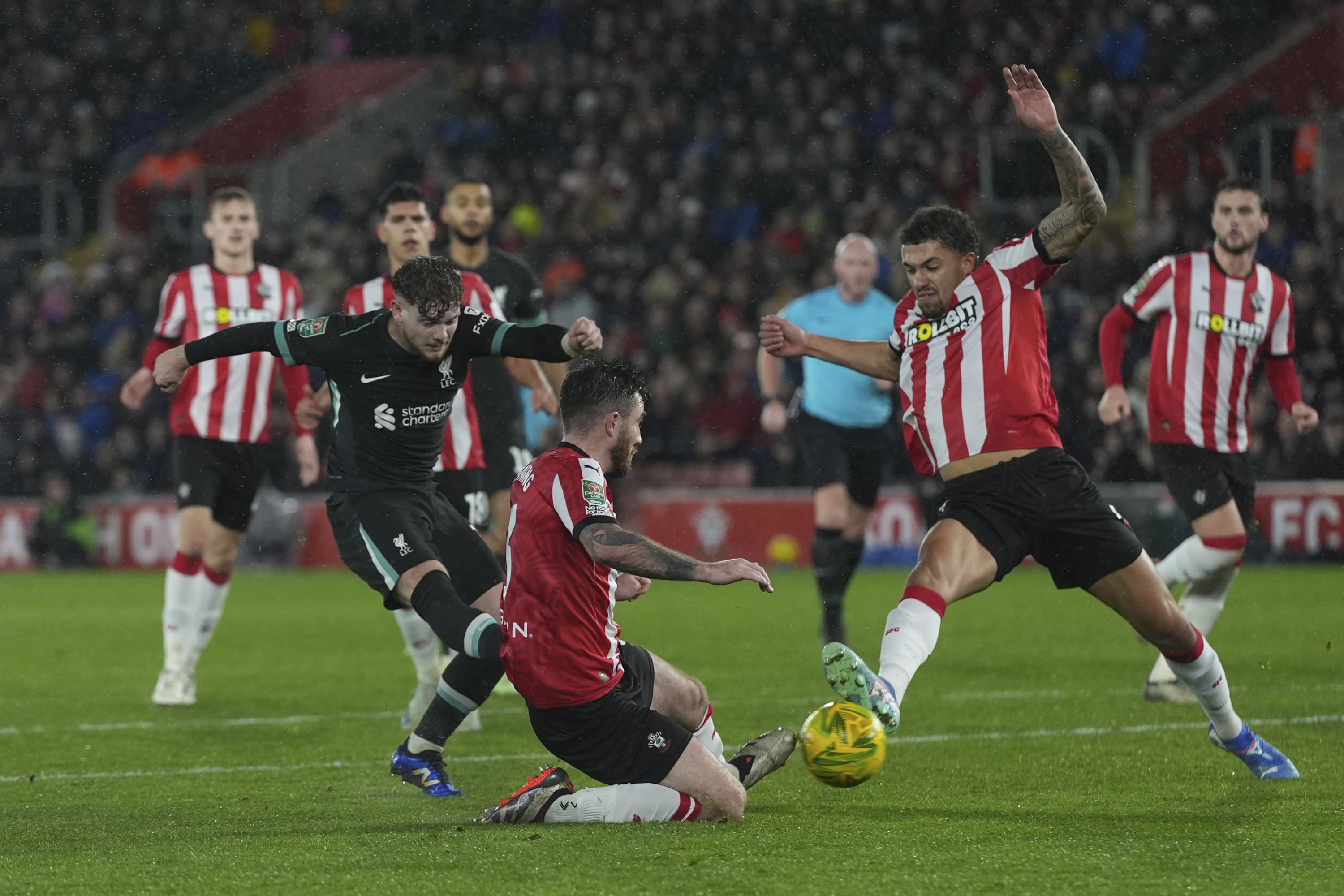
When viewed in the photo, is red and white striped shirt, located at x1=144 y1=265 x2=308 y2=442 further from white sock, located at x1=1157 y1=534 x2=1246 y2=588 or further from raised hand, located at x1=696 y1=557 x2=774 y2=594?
raised hand, located at x1=696 y1=557 x2=774 y2=594

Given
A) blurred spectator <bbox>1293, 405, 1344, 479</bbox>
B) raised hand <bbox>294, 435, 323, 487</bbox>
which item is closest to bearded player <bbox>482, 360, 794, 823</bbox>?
raised hand <bbox>294, 435, 323, 487</bbox>

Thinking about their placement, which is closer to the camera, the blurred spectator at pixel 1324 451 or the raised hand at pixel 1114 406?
Result: the raised hand at pixel 1114 406

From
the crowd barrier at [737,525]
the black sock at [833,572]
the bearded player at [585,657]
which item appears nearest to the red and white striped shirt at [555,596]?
the bearded player at [585,657]

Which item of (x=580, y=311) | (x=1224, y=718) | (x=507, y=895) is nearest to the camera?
(x=507, y=895)

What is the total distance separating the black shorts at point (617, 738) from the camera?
5.16 metres

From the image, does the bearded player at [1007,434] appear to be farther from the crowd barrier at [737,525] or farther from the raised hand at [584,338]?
the crowd barrier at [737,525]

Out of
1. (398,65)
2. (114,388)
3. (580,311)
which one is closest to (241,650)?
(580,311)

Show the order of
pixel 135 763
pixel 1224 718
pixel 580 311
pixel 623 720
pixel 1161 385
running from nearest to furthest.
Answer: pixel 623 720 → pixel 1224 718 → pixel 135 763 → pixel 1161 385 → pixel 580 311

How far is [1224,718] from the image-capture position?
5.77m

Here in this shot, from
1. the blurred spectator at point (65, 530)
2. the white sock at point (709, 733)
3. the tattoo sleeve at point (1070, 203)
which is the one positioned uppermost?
the tattoo sleeve at point (1070, 203)

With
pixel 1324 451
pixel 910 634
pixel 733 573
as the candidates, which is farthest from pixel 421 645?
pixel 1324 451

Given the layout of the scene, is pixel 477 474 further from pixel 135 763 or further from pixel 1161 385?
pixel 1161 385

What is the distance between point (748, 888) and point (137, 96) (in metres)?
24.5

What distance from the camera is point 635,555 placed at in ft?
15.6
